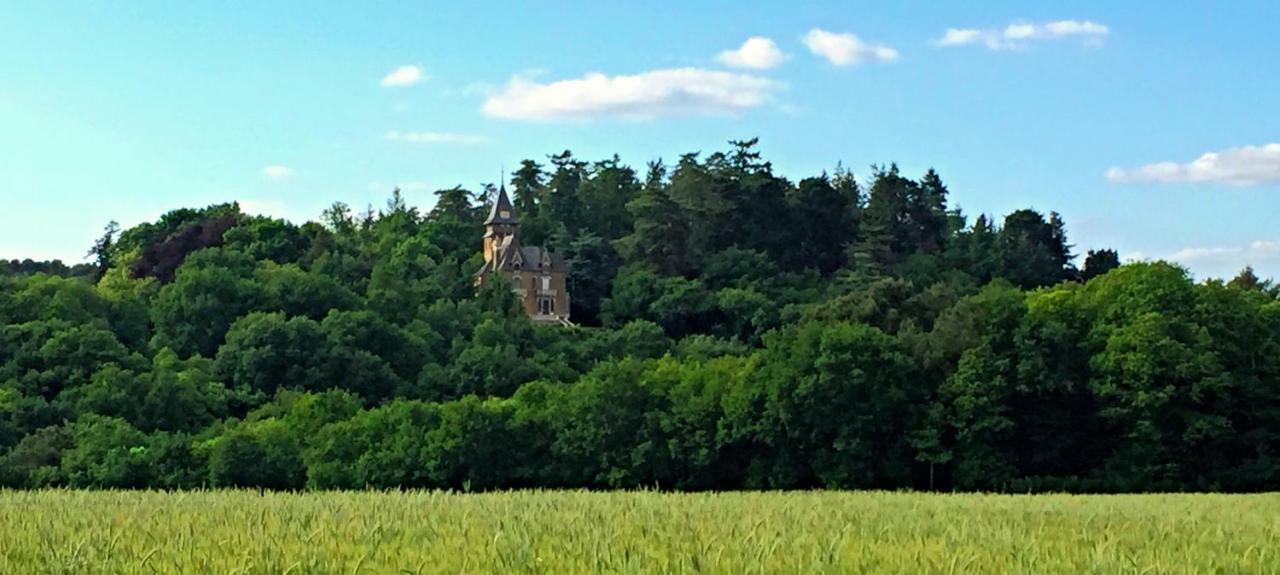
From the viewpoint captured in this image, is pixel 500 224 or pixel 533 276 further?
pixel 500 224

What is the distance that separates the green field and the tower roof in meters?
112

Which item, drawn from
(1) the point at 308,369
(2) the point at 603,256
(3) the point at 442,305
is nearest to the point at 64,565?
(1) the point at 308,369

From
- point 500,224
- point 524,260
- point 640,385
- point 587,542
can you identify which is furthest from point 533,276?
point 587,542

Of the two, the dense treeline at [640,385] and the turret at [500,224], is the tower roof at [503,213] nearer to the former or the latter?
the turret at [500,224]

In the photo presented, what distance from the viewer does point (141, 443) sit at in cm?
5650

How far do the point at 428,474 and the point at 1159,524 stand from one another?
39584mm

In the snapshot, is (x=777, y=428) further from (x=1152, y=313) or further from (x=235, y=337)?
(x=235, y=337)

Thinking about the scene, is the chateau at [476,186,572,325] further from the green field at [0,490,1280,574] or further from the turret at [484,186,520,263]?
the green field at [0,490,1280,574]

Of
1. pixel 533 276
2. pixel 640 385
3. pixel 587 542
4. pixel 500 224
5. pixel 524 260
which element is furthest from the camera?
pixel 500 224

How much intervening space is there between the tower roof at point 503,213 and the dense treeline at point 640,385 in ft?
64.7

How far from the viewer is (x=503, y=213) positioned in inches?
5049

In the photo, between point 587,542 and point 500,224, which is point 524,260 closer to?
point 500,224

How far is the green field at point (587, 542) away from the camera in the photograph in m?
9.96

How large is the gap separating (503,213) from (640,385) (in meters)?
75.0
